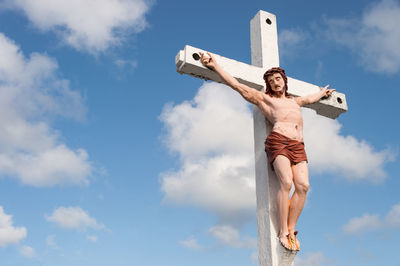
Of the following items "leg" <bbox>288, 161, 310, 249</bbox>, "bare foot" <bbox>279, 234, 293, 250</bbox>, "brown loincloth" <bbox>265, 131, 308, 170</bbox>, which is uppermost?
"brown loincloth" <bbox>265, 131, 308, 170</bbox>

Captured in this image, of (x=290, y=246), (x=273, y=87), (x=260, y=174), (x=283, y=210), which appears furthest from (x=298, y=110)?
(x=290, y=246)

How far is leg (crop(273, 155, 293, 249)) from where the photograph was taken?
4.51 m

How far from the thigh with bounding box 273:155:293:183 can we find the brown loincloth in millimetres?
45

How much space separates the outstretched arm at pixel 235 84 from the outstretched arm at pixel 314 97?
64cm

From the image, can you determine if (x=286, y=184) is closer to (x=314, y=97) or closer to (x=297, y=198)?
(x=297, y=198)

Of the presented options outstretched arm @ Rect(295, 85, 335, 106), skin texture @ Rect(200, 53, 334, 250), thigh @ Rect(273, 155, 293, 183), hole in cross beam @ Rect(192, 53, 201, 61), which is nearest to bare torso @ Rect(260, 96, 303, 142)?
skin texture @ Rect(200, 53, 334, 250)

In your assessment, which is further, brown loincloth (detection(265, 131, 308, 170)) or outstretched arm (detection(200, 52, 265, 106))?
outstretched arm (detection(200, 52, 265, 106))

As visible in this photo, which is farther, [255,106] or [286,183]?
[255,106]

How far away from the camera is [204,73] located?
517 cm

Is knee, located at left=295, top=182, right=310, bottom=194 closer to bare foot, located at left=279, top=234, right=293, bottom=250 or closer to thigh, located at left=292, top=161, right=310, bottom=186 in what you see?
thigh, located at left=292, top=161, right=310, bottom=186

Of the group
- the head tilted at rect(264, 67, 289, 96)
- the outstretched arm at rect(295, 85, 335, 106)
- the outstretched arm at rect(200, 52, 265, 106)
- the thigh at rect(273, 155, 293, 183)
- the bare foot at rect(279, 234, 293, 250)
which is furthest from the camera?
the outstretched arm at rect(295, 85, 335, 106)

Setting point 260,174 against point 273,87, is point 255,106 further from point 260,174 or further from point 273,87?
point 260,174

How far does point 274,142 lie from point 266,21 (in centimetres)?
210

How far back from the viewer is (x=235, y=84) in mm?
5059
